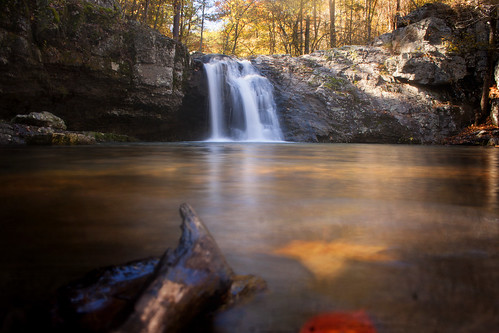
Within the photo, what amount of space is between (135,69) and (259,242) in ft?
35.4

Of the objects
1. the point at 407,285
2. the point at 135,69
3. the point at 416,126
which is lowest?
the point at 407,285

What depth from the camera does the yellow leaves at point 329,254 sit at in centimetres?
116

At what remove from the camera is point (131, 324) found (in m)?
0.73

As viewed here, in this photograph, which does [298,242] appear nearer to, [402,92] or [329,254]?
[329,254]

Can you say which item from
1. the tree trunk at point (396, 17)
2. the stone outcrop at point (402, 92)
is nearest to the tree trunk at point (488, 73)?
the stone outcrop at point (402, 92)

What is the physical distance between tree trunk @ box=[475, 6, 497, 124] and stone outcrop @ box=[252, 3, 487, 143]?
51 cm

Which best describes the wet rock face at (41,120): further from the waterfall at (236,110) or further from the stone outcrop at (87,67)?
the waterfall at (236,110)

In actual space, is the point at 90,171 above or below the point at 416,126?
below

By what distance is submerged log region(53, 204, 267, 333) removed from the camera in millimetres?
779

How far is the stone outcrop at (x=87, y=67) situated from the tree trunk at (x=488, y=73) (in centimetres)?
1116

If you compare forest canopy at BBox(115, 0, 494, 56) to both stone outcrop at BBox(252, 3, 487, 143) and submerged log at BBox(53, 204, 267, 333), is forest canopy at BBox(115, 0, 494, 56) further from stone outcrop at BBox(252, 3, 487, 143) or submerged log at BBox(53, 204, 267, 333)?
submerged log at BBox(53, 204, 267, 333)

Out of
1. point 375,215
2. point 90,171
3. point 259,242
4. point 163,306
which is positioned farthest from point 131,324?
point 90,171

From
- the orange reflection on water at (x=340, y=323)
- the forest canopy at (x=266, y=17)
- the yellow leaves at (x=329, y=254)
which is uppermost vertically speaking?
the forest canopy at (x=266, y=17)

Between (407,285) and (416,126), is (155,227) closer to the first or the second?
(407,285)
